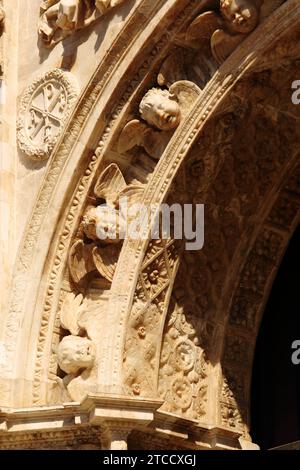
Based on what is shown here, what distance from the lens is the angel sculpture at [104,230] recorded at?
35.3ft

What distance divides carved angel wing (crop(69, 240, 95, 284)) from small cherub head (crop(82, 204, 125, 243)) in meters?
0.09

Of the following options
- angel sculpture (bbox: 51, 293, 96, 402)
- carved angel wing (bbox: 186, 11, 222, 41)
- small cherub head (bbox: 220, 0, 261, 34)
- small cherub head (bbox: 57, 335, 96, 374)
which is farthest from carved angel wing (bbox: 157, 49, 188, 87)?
small cherub head (bbox: 57, 335, 96, 374)

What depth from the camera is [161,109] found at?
35.0ft

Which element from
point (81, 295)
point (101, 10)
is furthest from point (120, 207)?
point (101, 10)

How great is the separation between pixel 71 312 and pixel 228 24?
85.9 inches

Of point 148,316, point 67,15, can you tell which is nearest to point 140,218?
point 148,316

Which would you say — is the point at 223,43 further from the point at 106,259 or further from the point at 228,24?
the point at 106,259

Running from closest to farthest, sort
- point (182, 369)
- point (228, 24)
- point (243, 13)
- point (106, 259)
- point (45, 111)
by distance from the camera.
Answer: point (243, 13) → point (228, 24) → point (106, 259) → point (182, 369) → point (45, 111)

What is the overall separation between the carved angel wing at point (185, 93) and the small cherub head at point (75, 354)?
5.45ft

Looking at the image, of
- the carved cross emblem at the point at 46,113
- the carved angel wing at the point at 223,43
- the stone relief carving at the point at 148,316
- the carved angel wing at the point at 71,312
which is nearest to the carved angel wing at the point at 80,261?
the carved angel wing at the point at 71,312

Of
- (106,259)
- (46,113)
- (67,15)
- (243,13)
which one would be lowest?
(106,259)

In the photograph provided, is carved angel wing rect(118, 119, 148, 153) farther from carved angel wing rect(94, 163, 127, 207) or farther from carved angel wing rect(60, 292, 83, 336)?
→ carved angel wing rect(60, 292, 83, 336)

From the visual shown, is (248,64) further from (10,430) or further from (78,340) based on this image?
(10,430)

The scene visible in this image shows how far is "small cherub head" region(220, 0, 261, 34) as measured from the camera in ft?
34.1
